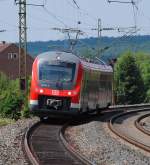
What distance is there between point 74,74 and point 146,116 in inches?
439

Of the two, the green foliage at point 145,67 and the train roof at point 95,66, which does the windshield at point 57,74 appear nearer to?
the train roof at point 95,66

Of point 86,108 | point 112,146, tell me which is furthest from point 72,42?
point 112,146

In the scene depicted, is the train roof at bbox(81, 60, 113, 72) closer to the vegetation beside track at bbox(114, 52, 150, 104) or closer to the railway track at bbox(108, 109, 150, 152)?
the railway track at bbox(108, 109, 150, 152)

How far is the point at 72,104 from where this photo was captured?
26.6 m

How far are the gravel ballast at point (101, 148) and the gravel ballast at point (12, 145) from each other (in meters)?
1.59

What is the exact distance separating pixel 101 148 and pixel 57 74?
9061 mm

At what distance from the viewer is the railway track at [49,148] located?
15.4 m

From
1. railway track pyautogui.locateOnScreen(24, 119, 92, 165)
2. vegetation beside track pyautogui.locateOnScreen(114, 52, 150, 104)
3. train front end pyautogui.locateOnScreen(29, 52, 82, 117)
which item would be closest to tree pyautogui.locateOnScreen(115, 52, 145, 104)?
vegetation beside track pyautogui.locateOnScreen(114, 52, 150, 104)

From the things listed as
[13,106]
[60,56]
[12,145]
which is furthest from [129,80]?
[12,145]

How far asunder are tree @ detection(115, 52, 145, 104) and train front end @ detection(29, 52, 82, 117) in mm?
60376

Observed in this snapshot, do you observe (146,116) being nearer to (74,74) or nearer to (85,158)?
(74,74)

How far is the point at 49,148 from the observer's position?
18.2 m

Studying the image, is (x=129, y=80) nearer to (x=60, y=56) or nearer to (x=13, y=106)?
(x=13, y=106)

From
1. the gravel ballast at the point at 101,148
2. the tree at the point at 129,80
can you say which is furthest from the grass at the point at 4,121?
the tree at the point at 129,80
